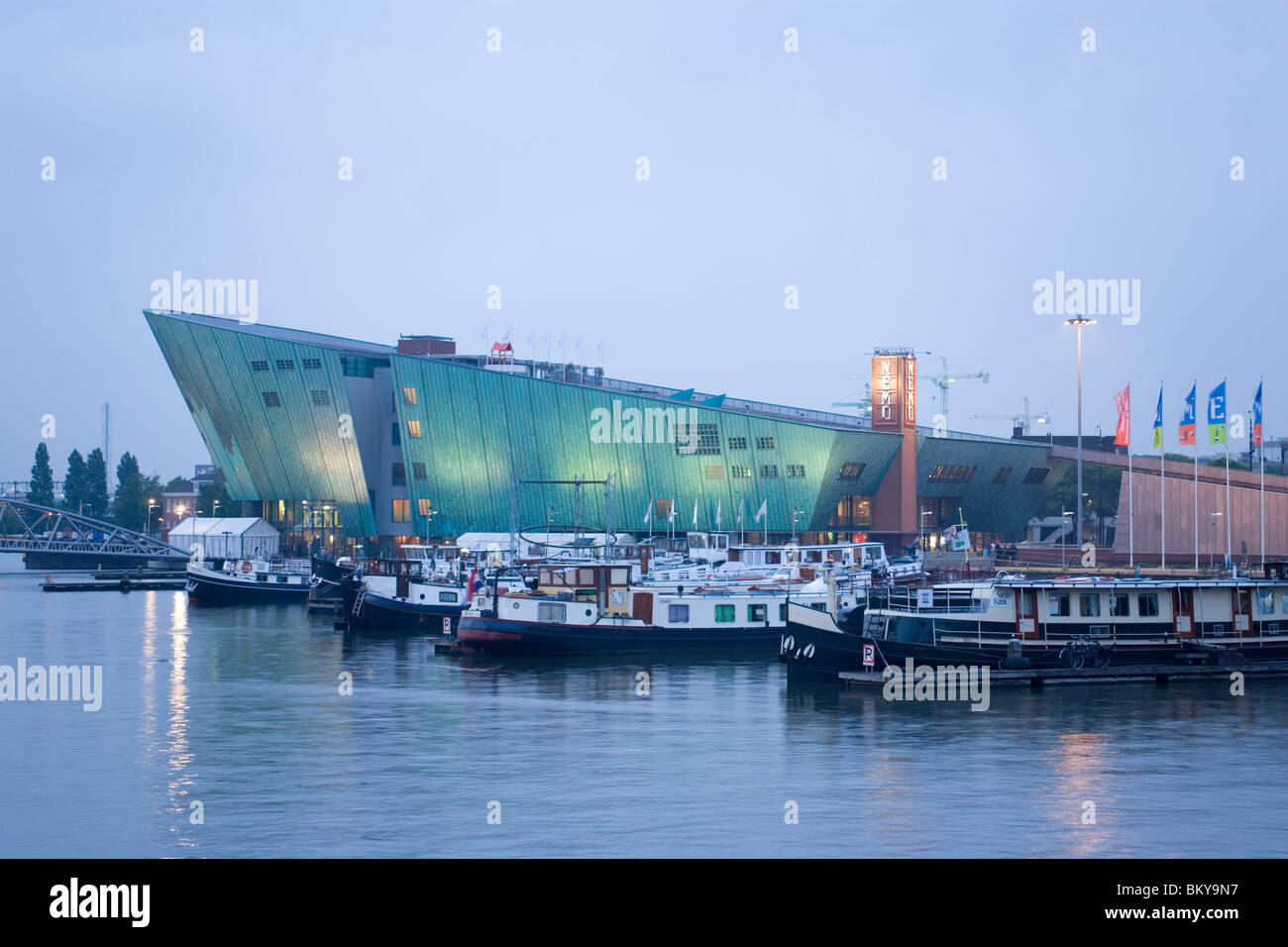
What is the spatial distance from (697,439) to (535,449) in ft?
48.2

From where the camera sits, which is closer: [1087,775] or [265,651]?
[1087,775]

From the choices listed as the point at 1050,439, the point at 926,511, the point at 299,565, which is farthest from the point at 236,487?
the point at 1050,439

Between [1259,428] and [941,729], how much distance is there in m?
45.8

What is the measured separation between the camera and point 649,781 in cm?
3278

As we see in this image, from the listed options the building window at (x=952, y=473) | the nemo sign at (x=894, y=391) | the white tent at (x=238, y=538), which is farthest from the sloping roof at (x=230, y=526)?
the building window at (x=952, y=473)

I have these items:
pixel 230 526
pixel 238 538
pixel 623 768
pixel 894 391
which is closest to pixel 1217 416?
pixel 623 768

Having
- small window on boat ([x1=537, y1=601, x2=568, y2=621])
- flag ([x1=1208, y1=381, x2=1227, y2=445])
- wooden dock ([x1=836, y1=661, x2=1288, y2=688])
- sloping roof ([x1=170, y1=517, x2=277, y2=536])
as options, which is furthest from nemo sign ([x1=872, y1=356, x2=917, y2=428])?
wooden dock ([x1=836, y1=661, x2=1288, y2=688])

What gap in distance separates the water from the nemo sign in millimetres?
78643

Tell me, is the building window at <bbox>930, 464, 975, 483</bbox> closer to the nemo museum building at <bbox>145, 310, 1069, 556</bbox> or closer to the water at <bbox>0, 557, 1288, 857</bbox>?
the nemo museum building at <bbox>145, 310, 1069, 556</bbox>

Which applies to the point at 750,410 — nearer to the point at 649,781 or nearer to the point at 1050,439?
the point at 1050,439

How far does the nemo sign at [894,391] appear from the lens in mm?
132375

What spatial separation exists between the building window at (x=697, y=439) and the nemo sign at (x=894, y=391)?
15194mm

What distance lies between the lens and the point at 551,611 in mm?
58750
